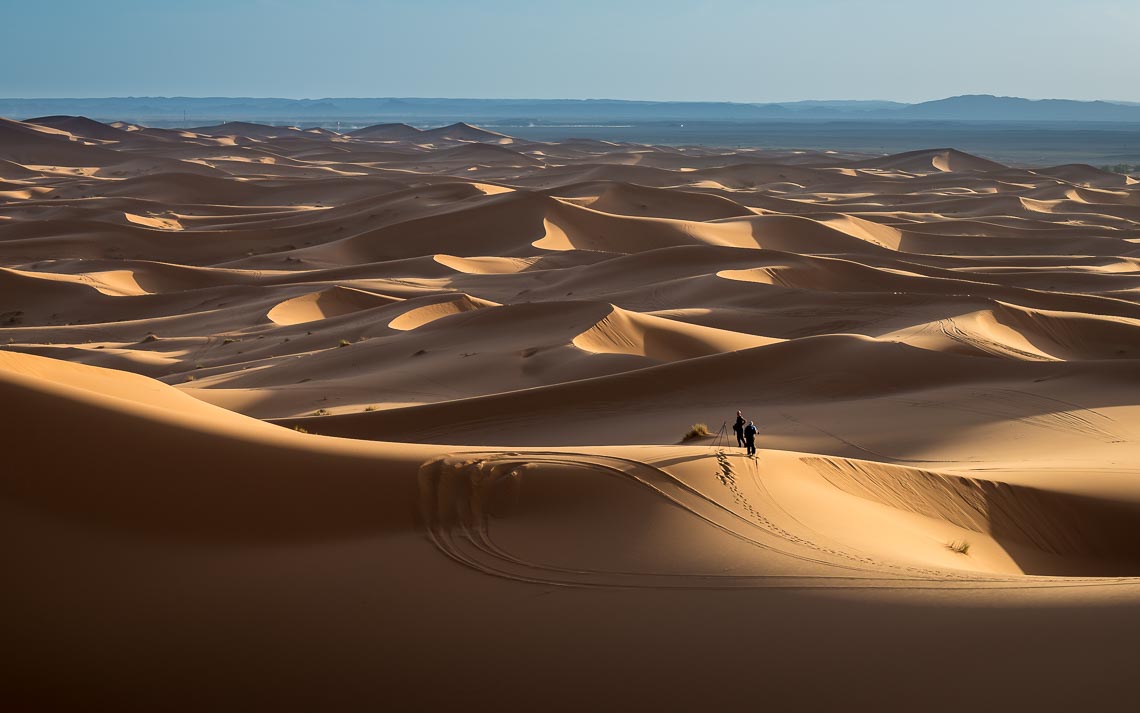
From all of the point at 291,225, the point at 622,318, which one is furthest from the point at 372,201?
the point at 622,318

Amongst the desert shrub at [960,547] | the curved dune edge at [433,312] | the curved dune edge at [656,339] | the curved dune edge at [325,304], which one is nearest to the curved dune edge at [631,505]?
the desert shrub at [960,547]

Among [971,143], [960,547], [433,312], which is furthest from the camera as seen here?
[971,143]

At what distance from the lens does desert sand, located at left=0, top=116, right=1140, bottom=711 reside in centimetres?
546

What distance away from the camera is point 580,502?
7695 mm

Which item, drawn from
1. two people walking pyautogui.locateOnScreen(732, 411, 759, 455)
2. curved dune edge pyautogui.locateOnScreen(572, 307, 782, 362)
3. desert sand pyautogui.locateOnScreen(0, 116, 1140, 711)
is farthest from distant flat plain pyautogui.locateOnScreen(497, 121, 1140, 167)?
two people walking pyautogui.locateOnScreen(732, 411, 759, 455)

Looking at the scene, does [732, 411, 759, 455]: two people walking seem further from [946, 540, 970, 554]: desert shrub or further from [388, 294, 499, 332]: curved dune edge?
[388, 294, 499, 332]: curved dune edge

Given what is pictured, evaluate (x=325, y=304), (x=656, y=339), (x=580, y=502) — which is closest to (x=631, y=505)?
(x=580, y=502)

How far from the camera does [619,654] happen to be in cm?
559

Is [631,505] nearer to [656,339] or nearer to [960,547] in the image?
[960,547]

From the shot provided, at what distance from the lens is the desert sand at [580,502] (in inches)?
215

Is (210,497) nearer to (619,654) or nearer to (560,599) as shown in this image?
(560,599)

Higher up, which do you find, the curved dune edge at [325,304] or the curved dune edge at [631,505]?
the curved dune edge at [631,505]

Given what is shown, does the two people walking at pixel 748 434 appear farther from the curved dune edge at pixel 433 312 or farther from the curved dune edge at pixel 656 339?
the curved dune edge at pixel 433 312

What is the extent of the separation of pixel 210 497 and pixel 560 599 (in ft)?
8.51
